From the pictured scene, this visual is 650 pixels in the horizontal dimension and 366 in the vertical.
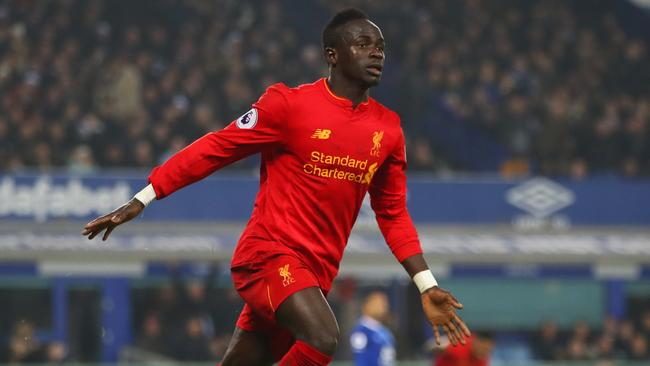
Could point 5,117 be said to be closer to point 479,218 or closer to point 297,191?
point 479,218

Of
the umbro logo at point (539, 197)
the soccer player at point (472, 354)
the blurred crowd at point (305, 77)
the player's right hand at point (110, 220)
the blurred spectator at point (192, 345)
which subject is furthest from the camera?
the umbro logo at point (539, 197)

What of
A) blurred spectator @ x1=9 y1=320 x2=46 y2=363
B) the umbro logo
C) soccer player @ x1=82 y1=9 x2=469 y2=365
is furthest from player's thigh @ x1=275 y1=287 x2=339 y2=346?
the umbro logo

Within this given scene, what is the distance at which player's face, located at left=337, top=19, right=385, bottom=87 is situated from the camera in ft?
19.1

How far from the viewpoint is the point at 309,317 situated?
5559 mm

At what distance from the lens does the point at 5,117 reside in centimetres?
1758

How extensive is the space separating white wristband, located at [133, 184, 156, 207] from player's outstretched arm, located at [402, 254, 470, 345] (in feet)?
3.94

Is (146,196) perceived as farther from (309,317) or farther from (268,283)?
(309,317)

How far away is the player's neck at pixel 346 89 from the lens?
19.4 ft

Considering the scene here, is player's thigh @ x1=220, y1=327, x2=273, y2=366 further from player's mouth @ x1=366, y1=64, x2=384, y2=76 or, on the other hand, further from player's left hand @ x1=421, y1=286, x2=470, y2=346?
player's mouth @ x1=366, y1=64, x2=384, y2=76

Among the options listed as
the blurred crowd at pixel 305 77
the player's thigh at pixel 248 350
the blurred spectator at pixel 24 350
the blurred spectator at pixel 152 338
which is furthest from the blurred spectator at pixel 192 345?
the player's thigh at pixel 248 350

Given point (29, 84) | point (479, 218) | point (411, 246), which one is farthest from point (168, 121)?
point (411, 246)

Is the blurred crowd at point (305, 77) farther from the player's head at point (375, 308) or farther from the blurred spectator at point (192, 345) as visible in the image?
the player's head at point (375, 308)

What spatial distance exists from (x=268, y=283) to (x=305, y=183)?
1.56ft

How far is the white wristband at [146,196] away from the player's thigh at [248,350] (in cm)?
82
